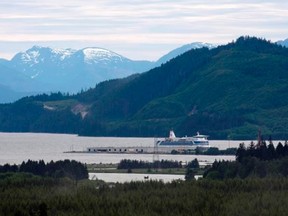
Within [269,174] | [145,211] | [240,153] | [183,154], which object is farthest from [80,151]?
[145,211]

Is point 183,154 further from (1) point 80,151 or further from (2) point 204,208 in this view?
(2) point 204,208

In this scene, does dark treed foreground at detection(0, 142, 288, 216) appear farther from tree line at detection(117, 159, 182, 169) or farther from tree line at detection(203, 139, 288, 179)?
tree line at detection(117, 159, 182, 169)

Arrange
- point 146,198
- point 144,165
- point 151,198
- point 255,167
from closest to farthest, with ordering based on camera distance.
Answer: point 151,198 < point 146,198 < point 255,167 < point 144,165

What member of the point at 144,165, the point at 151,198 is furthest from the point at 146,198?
the point at 144,165

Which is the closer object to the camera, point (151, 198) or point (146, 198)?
point (151, 198)

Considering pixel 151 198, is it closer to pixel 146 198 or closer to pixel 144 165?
pixel 146 198

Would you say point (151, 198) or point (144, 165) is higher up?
point (144, 165)

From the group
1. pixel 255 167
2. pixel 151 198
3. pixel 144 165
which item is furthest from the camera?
pixel 144 165

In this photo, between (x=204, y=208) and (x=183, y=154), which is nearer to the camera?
(x=204, y=208)
